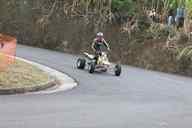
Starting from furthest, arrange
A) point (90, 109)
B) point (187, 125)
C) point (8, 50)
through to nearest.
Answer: point (8, 50) → point (90, 109) → point (187, 125)

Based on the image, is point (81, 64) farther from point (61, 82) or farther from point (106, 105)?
point (106, 105)

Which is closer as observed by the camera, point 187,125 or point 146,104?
point 187,125

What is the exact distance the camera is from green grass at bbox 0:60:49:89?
18.0 metres

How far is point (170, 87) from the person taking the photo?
21297 mm

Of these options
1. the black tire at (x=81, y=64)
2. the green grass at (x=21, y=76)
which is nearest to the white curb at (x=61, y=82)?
the green grass at (x=21, y=76)

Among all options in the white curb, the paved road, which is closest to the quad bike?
the paved road

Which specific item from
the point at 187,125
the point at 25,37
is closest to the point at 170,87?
the point at 187,125

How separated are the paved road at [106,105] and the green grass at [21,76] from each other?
108 centimetres

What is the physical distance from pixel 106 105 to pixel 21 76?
4593mm

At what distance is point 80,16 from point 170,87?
50.6ft

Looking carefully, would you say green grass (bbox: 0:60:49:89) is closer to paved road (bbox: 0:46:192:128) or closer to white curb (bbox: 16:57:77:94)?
white curb (bbox: 16:57:77:94)

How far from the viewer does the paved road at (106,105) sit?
12.4 metres

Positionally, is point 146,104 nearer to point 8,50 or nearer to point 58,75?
point 58,75

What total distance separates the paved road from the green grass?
1081 mm
